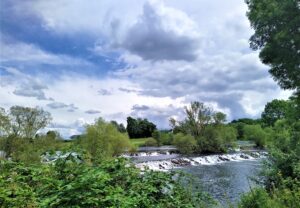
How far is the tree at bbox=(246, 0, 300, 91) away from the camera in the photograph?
10.8 m

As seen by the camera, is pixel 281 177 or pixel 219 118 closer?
pixel 281 177

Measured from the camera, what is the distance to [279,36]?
10797mm

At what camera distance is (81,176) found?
397cm

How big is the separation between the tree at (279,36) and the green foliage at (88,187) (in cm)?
711

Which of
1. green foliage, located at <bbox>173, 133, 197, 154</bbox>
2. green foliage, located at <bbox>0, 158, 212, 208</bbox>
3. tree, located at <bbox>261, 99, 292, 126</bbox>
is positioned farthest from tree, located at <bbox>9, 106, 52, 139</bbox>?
tree, located at <bbox>261, 99, 292, 126</bbox>

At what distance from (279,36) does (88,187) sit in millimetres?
8788

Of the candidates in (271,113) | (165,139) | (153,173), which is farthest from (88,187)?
(271,113)

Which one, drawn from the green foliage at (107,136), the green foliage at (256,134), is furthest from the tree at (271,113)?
the green foliage at (107,136)

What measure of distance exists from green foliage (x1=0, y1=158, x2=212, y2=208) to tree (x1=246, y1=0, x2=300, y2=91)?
7111mm

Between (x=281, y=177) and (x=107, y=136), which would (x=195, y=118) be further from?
(x=281, y=177)

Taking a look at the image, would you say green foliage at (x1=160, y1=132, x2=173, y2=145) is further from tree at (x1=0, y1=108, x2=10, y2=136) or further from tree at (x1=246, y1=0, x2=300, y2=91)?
tree at (x1=246, y1=0, x2=300, y2=91)

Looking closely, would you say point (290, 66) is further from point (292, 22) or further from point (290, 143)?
point (290, 143)

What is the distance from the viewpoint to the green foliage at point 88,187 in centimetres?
370

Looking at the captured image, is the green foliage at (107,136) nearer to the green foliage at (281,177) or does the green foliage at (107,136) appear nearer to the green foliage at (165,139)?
the green foliage at (281,177)
